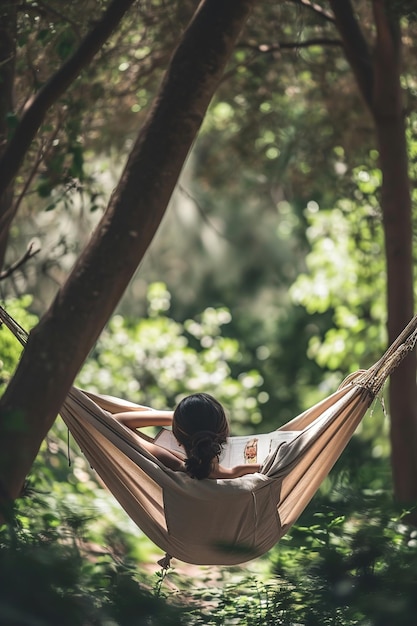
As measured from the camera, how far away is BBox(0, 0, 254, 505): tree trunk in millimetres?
2023

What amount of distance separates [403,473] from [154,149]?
169 cm

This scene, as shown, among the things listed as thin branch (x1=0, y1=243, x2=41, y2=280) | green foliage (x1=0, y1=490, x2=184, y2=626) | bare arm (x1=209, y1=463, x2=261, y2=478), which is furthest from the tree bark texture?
green foliage (x1=0, y1=490, x2=184, y2=626)

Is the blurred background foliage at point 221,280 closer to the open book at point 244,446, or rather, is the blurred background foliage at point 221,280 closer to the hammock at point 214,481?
the hammock at point 214,481

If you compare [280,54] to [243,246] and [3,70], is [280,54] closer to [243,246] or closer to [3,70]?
[3,70]

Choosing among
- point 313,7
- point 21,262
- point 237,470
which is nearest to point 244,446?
point 237,470

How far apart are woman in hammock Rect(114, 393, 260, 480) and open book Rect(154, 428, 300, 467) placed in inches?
1.9

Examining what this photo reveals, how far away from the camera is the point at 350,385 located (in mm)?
2629

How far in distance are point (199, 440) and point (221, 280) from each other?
21.7 feet

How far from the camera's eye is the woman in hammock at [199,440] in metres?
2.48

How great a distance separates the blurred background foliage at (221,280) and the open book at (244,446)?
0.27 metres

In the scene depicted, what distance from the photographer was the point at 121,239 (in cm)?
219

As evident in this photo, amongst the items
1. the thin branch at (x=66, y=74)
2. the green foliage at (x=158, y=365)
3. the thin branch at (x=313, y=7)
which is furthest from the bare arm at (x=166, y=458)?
the green foliage at (x=158, y=365)

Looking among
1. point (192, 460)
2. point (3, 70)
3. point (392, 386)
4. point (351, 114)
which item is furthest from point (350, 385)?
point (351, 114)

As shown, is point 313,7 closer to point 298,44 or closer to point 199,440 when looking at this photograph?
point 298,44
